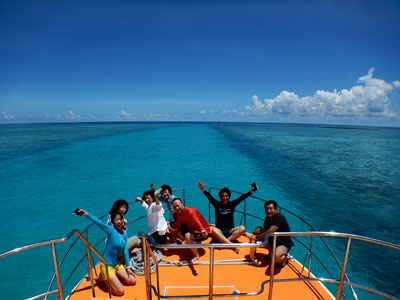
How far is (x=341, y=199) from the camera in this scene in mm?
16203

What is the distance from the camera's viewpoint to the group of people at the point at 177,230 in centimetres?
450

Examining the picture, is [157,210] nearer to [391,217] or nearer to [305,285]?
[305,285]

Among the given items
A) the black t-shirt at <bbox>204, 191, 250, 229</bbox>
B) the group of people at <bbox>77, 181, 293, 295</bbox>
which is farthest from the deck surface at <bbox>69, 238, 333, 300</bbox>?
the black t-shirt at <bbox>204, 191, 250, 229</bbox>

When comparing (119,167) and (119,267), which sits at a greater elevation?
(119,267)

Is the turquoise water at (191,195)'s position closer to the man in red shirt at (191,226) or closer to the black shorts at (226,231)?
the black shorts at (226,231)

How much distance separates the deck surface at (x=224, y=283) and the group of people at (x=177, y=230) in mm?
279

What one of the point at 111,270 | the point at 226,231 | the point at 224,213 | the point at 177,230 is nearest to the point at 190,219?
the point at 177,230

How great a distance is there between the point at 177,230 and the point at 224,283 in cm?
182

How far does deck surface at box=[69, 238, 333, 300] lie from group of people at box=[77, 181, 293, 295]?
28 cm

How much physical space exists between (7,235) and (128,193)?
7.95 metres

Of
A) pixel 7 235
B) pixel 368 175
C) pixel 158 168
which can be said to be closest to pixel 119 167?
pixel 158 168

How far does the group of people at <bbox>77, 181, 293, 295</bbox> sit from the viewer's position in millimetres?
4504

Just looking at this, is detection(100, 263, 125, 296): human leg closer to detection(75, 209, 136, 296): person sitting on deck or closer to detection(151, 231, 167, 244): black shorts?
detection(75, 209, 136, 296): person sitting on deck

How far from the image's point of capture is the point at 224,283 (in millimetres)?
4742
